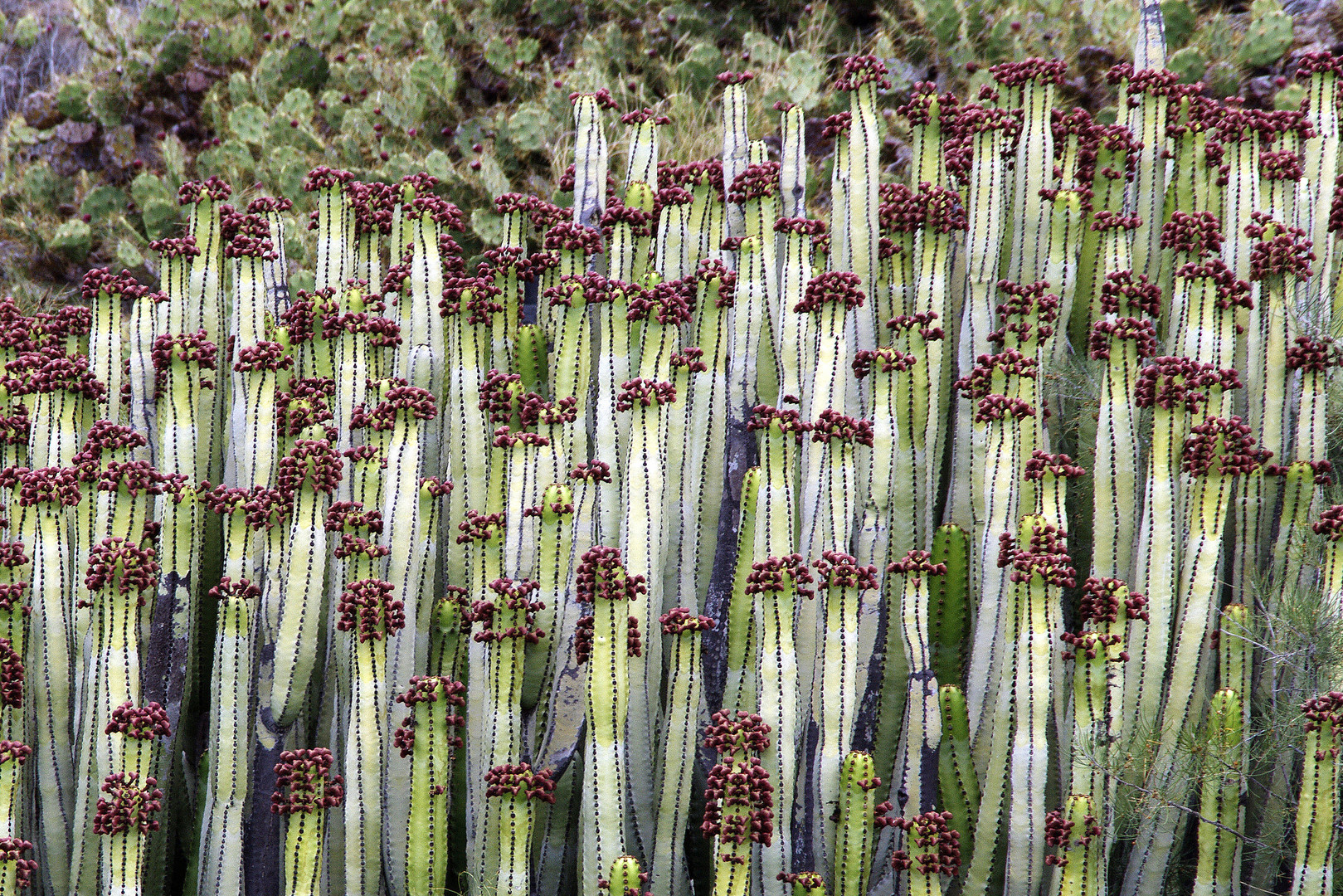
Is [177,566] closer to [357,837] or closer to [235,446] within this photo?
[235,446]

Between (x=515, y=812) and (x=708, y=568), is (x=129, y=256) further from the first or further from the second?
(x=515, y=812)

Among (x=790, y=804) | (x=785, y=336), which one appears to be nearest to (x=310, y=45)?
(x=785, y=336)

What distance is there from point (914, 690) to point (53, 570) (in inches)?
94.6

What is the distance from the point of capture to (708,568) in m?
3.79

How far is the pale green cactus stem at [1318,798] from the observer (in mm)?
2939

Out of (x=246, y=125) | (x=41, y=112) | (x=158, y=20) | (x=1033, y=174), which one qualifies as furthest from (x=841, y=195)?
(x=41, y=112)

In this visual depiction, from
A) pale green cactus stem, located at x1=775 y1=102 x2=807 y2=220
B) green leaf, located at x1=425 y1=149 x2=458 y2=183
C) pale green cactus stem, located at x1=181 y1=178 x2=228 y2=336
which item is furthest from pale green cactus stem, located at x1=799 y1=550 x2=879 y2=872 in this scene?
green leaf, located at x1=425 y1=149 x2=458 y2=183

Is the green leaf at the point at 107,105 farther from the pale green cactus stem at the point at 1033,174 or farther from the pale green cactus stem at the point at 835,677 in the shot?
the pale green cactus stem at the point at 835,677

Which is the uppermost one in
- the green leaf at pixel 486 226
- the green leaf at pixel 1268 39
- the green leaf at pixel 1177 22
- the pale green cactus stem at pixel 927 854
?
the green leaf at pixel 1177 22

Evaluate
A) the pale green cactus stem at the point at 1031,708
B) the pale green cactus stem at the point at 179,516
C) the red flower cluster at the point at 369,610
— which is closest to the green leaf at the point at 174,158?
the pale green cactus stem at the point at 179,516

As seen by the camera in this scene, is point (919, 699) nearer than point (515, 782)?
No

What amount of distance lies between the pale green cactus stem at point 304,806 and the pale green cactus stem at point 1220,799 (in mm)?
2162

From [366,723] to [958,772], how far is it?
1.56 m

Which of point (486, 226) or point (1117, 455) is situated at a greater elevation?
point (486, 226)
